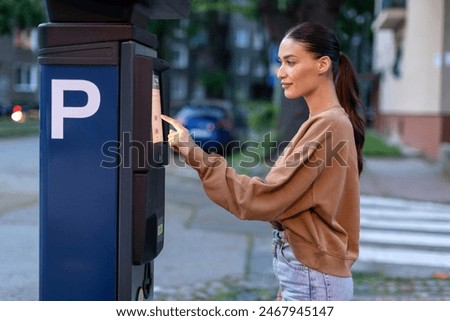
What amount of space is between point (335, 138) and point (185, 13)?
1.00 meters

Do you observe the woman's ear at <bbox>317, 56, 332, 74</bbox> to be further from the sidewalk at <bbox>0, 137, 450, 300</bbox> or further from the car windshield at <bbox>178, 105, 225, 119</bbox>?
the car windshield at <bbox>178, 105, 225, 119</bbox>

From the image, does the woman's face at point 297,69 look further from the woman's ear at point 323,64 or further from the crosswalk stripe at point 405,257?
the crosswalk stripe at point 405,257

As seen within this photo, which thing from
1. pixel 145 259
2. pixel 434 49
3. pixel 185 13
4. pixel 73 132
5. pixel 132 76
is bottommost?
pixel 145 259

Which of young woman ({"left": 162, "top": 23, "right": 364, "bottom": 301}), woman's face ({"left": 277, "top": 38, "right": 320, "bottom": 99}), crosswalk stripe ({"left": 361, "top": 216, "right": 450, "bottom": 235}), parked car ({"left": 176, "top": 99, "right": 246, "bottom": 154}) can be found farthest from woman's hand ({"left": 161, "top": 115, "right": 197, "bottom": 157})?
parked car ({"left": 176, "top": 99, "right": 246, "bottom": 154})

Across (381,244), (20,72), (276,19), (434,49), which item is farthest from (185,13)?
(20,72)

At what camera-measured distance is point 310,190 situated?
2512mm

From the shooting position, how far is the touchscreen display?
9.06ft

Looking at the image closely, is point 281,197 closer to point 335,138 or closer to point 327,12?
point 335,138

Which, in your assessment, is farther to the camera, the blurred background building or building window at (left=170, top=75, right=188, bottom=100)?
building window at (left=170, top=75, right=188, bottom=100)

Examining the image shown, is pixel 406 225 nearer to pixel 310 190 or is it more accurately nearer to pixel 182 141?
pixel 310 190

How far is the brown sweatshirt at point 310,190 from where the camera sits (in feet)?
8.03

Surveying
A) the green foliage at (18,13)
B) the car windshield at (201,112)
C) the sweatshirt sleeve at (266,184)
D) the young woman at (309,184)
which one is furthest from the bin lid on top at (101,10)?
the green foliage at (18,13)

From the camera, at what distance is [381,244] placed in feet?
25.7

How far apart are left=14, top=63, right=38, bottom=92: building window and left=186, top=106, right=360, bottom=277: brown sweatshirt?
1898 inches
